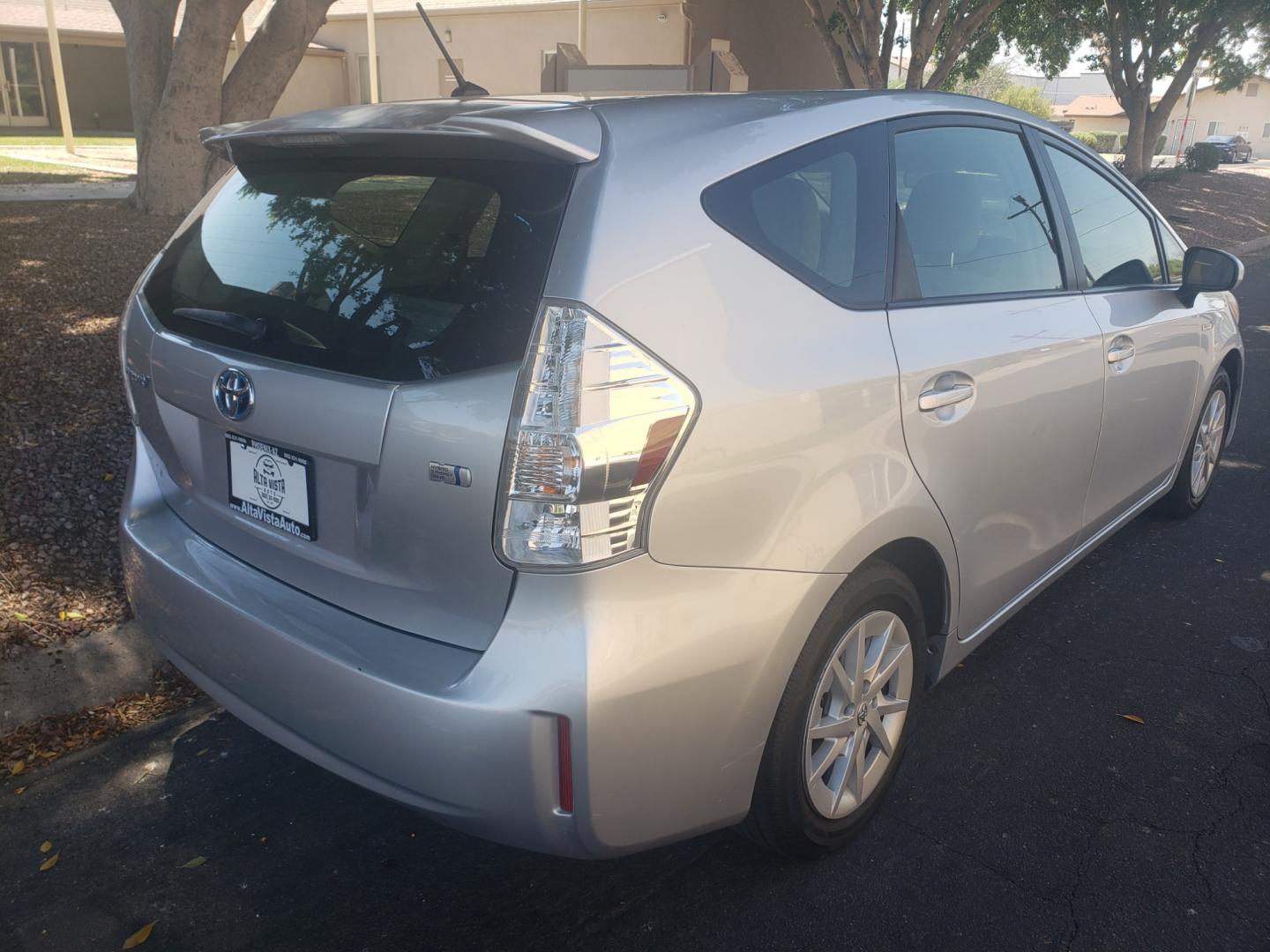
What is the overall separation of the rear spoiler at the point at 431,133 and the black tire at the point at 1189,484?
11.3 ft

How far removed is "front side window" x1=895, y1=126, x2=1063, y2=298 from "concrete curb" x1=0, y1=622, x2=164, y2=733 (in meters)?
2.61

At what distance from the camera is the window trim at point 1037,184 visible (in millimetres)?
2541

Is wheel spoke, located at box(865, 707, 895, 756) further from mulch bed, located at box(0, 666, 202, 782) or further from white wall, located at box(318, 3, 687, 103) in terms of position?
white wall, located at box(318, 3, 687, 103)

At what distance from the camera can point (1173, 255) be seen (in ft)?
13.7

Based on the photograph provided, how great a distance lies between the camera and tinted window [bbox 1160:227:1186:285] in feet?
13.3

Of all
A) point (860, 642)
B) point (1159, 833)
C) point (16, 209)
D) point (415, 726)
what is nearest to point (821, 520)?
point (860, 642)

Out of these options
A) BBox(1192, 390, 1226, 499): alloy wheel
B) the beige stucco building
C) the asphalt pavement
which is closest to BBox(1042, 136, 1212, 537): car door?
BBox(1192, 390, 1226, 499): alloy wheel

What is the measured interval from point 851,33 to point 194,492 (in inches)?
492

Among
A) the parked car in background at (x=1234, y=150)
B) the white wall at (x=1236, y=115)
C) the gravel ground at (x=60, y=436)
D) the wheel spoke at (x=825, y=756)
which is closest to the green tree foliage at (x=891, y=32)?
the gravel ground at (x=60, y=436)

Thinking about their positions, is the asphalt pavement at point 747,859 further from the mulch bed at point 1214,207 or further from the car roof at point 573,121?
the mulch bed at point 1214,207

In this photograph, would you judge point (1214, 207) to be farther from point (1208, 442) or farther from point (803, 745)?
point (803, 745)

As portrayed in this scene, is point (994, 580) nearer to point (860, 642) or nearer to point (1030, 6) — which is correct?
point (860, 642)

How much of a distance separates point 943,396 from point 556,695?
126 centimetres

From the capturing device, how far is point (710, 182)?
2117 millimetres
